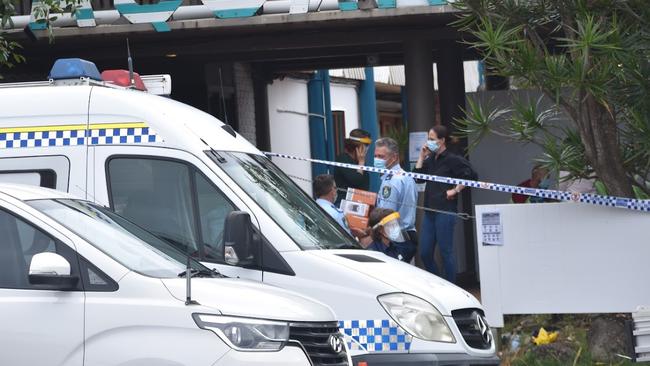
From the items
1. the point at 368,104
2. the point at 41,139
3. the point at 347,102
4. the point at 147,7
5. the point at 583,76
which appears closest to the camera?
the point at 41,139

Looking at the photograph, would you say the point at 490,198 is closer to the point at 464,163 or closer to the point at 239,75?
the point at 464,163

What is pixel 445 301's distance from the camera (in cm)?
816

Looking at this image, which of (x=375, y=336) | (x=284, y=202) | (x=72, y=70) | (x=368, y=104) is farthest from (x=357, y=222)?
(x=368, y=104)

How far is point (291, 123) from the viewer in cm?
2338

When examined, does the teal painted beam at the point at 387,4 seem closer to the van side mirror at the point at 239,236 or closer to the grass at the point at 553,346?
the grass at the point at 553,346

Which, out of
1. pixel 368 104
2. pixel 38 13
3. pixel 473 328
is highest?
pixel 38 13

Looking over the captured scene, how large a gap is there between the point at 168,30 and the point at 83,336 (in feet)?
31.4

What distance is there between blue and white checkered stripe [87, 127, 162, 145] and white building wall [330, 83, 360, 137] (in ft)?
57.8

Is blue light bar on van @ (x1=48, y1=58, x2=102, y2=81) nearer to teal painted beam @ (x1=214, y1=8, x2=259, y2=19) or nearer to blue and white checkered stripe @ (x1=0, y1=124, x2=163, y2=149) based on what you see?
blue and white checkered stripe @ (x1=0, y1=124, x2=163, y2=149)

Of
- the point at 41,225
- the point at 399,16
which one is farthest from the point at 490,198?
the point at 41,225

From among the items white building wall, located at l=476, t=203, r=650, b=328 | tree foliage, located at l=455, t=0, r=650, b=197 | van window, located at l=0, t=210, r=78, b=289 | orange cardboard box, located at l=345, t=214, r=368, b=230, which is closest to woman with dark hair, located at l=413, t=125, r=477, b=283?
orange cardboard box, located at l=345, t=214, r=368, b=230

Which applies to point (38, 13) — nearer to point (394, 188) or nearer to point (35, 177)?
point (394, 188)

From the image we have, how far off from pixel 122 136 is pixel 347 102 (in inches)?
717

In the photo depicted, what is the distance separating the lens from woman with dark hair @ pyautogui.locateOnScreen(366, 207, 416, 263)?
11.5 meters
